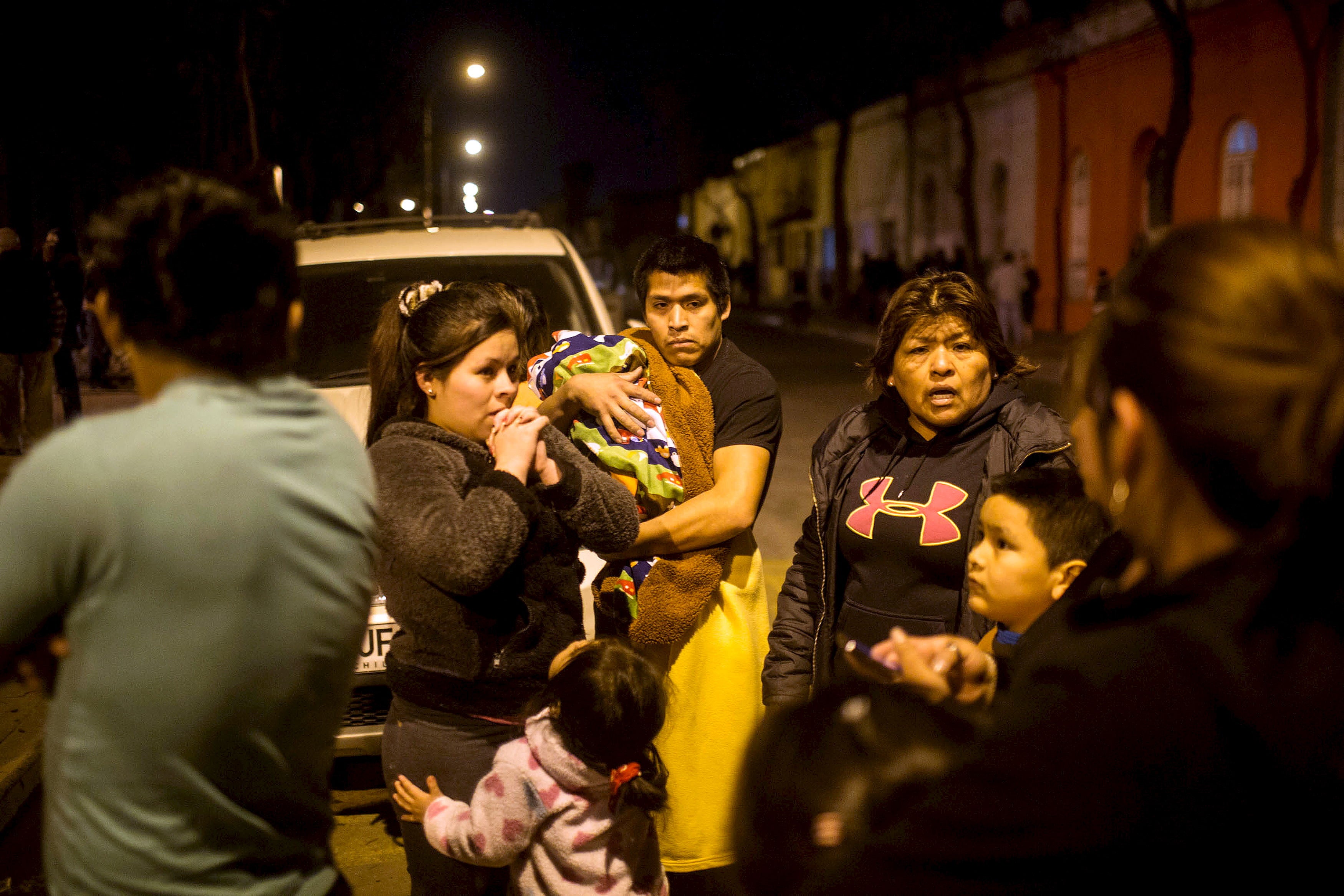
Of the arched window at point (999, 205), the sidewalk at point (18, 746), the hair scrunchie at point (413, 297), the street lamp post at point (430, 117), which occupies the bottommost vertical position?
the sidewalk at point (18, 746)

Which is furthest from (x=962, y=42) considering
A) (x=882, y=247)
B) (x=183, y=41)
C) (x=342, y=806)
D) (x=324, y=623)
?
(x=324, y=623)

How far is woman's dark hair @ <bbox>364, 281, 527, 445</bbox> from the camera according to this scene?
8.68ft

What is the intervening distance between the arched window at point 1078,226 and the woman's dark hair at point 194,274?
28.3m

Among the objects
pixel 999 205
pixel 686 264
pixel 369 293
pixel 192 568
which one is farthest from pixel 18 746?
pixel 999 205

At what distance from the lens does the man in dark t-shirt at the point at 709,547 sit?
3.20m

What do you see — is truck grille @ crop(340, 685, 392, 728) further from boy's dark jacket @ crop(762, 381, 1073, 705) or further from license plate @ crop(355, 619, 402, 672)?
boy's dark jacket @ crop(762, 381, 1073, 705)

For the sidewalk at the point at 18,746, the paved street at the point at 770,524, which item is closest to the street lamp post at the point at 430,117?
the paved street at the point at 770,524

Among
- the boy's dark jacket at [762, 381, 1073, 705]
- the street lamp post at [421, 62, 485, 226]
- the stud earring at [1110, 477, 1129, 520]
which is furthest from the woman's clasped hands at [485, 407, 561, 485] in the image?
the street lamp post at [421, 62, 485, 226]

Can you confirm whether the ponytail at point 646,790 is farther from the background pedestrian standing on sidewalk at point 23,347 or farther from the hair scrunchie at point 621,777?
the background pedestrian standing on sidewalk at point 23,347

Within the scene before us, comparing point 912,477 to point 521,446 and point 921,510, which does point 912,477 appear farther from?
point 521,446

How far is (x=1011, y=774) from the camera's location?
1171mm

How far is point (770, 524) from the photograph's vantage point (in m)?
9.42

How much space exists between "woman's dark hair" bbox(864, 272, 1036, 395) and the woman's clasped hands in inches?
41.0

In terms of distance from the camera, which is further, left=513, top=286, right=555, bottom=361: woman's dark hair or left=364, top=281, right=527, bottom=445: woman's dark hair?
left=513, top=286, right=555, bottom=361: woman's dark hair
